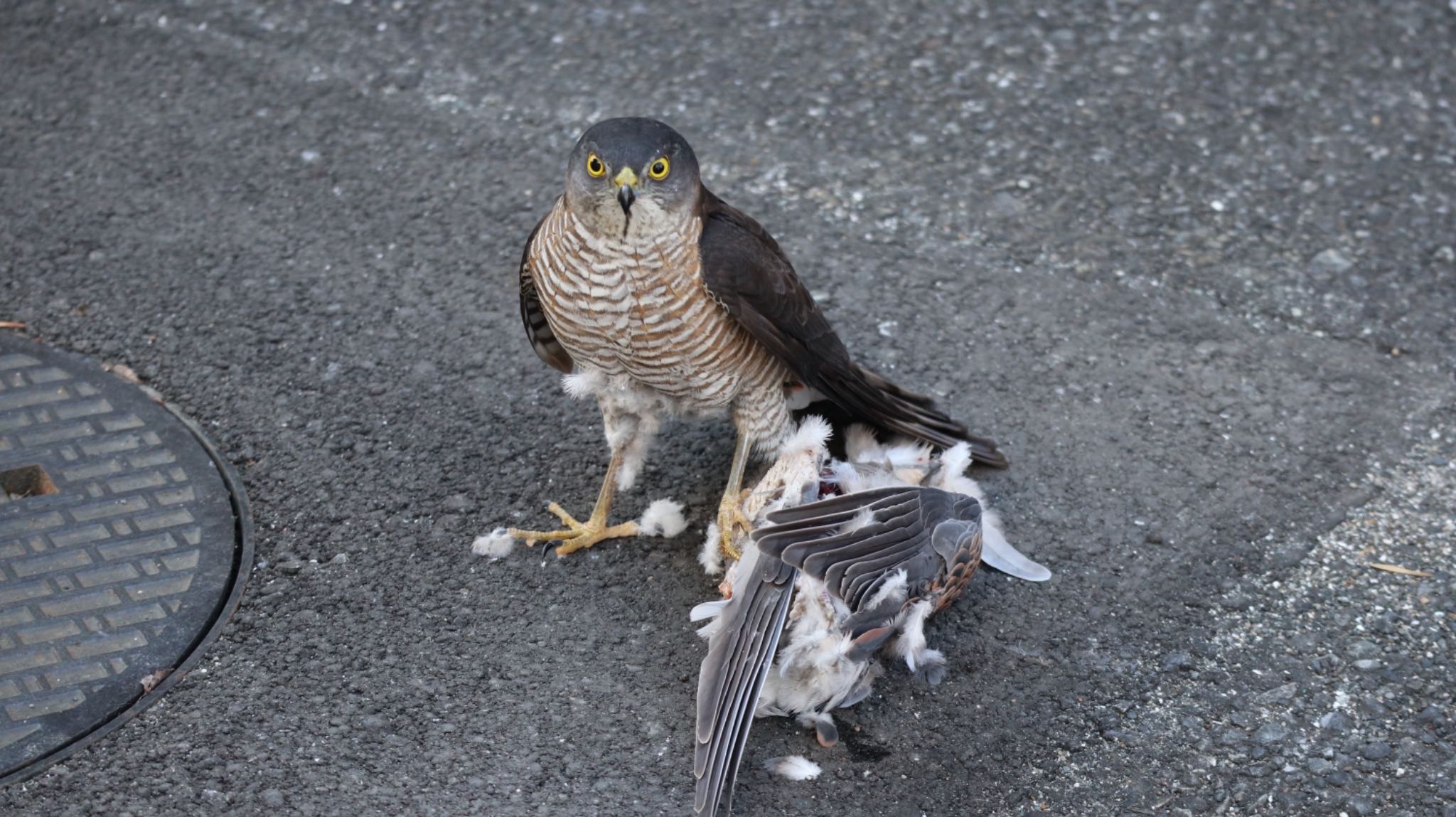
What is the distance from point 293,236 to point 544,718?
2.16 meters

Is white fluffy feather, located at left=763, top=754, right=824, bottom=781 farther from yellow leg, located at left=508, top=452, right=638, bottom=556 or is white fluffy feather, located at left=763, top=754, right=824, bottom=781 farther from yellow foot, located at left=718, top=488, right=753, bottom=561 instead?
yellow leg, located at left=508, top=452, right=638, bottom=556

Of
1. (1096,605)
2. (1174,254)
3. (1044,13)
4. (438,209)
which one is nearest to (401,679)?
(1096,605)

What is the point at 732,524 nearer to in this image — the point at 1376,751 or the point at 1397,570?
the point at 1376,751

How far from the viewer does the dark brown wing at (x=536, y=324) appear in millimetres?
3330

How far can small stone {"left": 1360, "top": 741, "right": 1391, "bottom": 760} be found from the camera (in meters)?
3.01

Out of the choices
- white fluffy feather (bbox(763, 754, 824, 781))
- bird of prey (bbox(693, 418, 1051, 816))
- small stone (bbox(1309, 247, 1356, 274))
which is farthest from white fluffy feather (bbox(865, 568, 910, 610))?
small stone (bbox(1309, 247, 1356, 274))

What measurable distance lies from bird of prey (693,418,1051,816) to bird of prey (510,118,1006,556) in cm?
33

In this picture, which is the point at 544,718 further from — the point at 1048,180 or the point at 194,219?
the point at 1048,180

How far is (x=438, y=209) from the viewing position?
4641 millimetres

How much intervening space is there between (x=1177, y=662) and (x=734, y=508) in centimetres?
112

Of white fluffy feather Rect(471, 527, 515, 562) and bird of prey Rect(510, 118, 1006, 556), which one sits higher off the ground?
bird of prey Rect(510, 118, 1006, 556)

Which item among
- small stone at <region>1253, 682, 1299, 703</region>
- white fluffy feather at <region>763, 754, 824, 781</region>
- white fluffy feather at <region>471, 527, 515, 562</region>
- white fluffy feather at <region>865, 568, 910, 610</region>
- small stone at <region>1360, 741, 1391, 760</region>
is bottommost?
white fluffy feather at <region>763, 754, 824, 781</region>

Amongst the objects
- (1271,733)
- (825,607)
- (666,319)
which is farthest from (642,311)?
(1271,733)

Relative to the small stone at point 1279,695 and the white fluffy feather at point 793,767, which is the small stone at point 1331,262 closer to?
the small stone at point 1279,695
